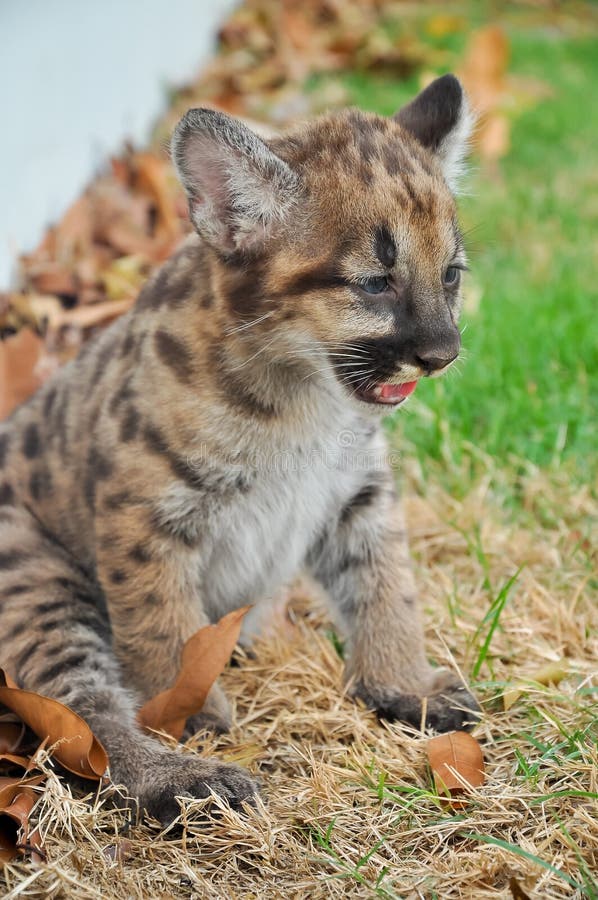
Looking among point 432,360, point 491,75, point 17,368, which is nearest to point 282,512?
point 432,360

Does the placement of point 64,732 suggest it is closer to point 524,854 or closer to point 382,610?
point 382,610

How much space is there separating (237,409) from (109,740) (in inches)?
46.6

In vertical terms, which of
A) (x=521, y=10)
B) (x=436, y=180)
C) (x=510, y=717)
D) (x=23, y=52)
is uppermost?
(x=521, y=10)

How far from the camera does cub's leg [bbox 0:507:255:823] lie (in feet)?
11.2

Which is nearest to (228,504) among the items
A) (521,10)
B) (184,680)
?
(184,680)

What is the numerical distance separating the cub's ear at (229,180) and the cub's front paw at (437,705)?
172 centimetres

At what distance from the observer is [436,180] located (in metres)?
3.64

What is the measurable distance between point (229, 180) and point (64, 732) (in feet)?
6.04

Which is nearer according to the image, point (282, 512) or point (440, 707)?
point (440, 707)

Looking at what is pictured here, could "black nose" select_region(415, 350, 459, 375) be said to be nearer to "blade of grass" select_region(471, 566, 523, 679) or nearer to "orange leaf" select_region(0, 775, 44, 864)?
"blade of grass" select_region(471, 566, 523, 679)

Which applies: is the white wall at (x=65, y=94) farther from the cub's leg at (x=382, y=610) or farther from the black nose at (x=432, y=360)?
the black nose at (x=432, y=360)

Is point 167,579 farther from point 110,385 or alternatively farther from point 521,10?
point 521,10

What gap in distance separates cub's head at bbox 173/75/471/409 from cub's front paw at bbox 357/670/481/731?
1.09 metres

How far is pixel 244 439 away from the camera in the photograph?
3750mm
